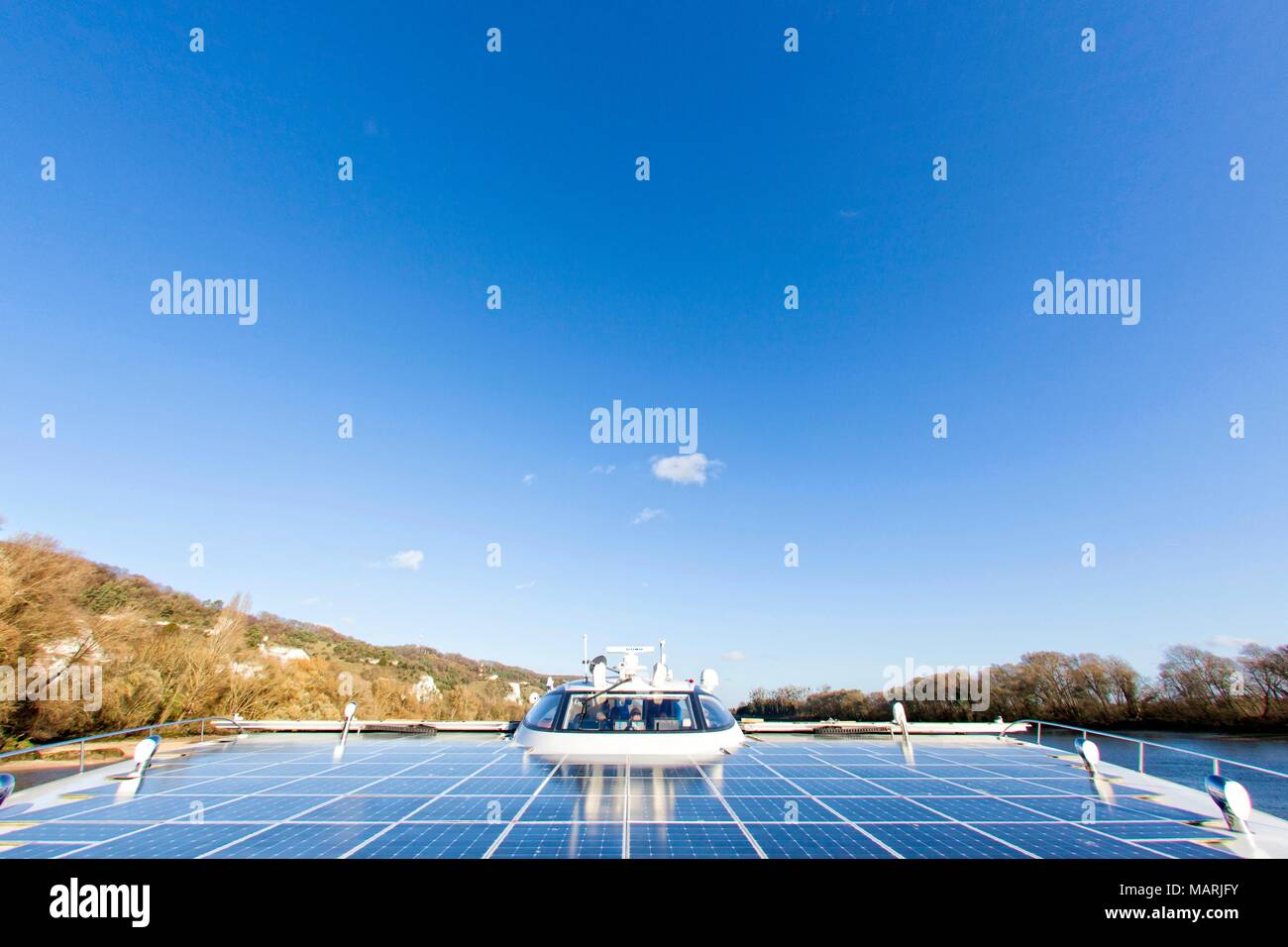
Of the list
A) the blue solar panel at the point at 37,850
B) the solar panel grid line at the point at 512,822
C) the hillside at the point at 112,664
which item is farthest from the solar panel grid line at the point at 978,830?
the hillside at the point at 112,664

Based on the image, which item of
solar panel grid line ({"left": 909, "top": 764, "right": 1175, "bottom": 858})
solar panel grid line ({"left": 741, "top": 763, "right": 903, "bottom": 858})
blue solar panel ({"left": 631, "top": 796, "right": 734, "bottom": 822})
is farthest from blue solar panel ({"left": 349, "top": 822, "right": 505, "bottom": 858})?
solar panel grid line ({"left": 909, "top": 764, "right": 1175, "bottom": 858})

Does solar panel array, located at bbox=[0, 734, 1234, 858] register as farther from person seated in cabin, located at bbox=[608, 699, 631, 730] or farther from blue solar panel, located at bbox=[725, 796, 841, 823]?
person seated in cabin, located at bbox=[608, 699, 631, 730]

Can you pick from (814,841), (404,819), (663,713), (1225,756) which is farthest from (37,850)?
(1225,756)

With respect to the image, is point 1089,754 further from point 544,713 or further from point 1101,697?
point 1101,697

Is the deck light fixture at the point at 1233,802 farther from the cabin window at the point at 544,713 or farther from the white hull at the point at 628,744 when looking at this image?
the cabin window at the point at 544,713

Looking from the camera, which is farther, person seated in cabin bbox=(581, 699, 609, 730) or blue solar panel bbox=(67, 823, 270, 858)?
person seated in cabin bbox=(581, 699, 609, 730)
